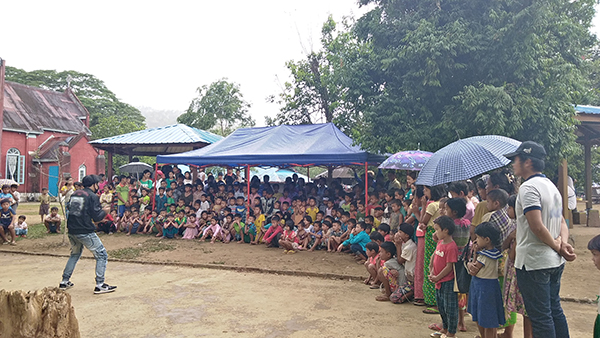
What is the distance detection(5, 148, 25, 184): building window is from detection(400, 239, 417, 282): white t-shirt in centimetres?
2921

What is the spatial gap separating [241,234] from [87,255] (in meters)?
3.46

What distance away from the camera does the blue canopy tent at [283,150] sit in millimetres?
10086

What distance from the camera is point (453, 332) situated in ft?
Answer: 13.0

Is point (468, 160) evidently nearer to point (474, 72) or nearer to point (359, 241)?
point (359, 241)

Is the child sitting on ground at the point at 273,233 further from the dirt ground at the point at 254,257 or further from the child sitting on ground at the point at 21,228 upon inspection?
the child sitting on ground at the point at 21,228

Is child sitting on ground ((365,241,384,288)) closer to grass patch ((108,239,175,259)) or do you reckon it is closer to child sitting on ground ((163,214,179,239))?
grass patch ((108,239,175,259))

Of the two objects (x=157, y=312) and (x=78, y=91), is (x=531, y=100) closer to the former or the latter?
(x=157, y=312)

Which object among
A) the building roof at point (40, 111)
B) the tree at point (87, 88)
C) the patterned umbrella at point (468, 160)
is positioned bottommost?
the patterned umbrella at point (468, 160)

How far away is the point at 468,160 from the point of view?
4355mm

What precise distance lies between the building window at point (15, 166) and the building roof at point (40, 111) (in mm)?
1583

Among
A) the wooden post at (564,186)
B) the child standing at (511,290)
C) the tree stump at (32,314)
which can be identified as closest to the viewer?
the tree stump at (32,314)

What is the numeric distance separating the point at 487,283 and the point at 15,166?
31.3 meters

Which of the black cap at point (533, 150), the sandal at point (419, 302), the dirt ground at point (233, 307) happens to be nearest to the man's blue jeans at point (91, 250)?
the dirt ground at point (233, 307)

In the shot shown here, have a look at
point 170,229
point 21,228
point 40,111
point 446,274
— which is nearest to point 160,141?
point 170,229
